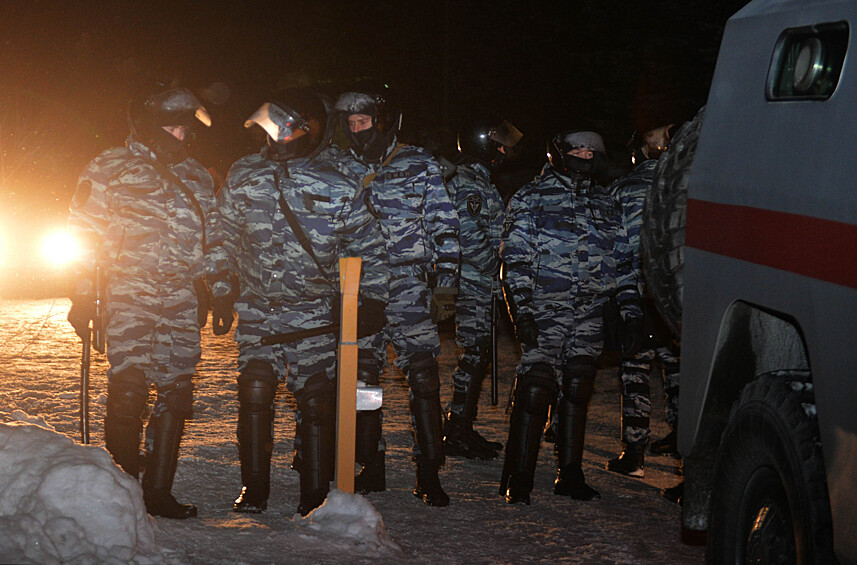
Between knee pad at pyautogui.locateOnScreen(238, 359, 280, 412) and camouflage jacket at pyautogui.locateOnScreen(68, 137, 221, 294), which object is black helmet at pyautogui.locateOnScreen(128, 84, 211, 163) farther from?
knee pad at pyautogui.locateOnScreen(238, 359, 280, 412)

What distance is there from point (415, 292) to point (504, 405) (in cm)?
352

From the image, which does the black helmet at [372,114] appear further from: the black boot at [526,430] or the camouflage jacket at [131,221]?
the black boot at [526,430]

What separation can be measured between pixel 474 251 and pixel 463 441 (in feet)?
4.67

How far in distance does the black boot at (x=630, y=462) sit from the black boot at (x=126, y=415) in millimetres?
3284

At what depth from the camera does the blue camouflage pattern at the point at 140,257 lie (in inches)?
236

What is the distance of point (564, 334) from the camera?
21.9ft


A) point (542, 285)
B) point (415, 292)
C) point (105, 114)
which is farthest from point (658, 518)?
point (105, 114)

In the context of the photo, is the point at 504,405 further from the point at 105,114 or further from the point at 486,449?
the point at 105,114

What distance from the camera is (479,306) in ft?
27.0

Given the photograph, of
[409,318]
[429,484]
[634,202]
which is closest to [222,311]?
[409,318]

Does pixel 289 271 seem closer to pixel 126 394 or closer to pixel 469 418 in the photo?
pixel 126 394

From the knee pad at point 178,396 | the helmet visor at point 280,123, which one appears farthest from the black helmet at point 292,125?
the knee pad at point 178,396

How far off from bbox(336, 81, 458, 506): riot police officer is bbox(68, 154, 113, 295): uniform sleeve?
1.46 meters

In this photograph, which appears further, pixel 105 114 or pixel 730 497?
pixel 105 114
